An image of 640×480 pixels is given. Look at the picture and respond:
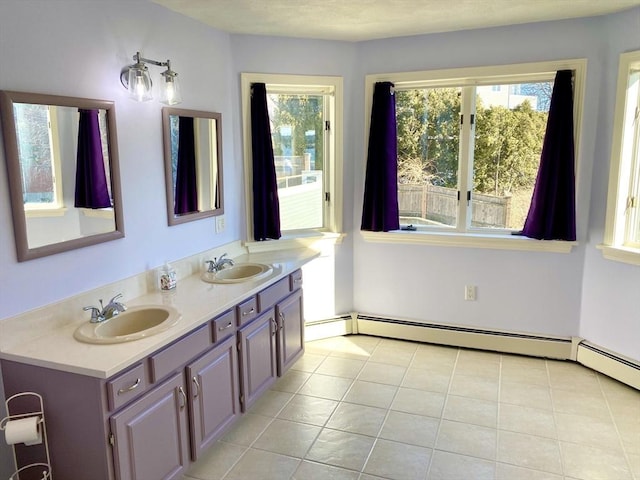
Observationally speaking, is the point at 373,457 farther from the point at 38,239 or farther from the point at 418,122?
the point at 418,122

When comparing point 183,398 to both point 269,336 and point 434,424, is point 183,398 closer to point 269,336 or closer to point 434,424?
point 269,336

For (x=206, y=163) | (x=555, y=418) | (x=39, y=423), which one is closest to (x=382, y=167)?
(x=206, y=163)

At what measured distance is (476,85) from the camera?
3.53 metres

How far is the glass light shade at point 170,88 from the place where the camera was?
2.51 meters

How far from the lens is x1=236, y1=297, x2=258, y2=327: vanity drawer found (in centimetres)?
262

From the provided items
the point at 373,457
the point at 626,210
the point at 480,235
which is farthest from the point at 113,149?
the point at 626,210

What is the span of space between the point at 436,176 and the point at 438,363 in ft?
4.70

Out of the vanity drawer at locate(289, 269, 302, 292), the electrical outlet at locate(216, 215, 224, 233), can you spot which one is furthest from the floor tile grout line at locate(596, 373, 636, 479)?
the electrical outlet at locate(216, 215, 224, 233)

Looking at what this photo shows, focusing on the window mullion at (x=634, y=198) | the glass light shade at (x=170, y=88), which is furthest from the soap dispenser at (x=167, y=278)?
the window mullion at (x=634, y=198)

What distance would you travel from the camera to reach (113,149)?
2367 millimetres

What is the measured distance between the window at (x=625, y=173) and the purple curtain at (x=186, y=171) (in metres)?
2.74

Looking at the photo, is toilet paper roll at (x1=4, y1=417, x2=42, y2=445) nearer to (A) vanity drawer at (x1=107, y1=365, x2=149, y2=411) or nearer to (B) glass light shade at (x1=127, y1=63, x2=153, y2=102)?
(A) vanity drawer at (x1=107, y1=365, x2=149, y2=411)

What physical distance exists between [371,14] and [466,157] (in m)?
1.30

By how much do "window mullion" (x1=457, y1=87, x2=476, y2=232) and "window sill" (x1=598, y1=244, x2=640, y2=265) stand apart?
937mm
